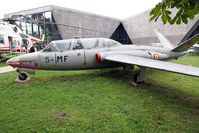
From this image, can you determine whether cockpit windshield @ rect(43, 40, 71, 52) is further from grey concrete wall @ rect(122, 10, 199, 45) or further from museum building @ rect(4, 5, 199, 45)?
grey concrete wall @ rect(122, 10, 199, 45)

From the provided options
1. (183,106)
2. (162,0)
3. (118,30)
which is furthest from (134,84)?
(118,30)

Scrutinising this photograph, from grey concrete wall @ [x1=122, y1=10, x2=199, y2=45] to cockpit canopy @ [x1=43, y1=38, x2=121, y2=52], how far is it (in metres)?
27.5

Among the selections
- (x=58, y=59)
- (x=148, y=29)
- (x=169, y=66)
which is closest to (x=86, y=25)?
(x=148, y=29)

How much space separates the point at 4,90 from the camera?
4.52m

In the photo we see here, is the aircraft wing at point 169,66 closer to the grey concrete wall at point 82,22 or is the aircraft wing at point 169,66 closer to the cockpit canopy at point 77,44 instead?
the cockpit canopy at point 77,44

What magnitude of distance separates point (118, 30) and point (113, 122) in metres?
46.7

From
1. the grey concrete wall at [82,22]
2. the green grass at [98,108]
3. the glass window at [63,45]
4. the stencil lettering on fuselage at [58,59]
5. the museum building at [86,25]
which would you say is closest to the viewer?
the green grass at [98,108]

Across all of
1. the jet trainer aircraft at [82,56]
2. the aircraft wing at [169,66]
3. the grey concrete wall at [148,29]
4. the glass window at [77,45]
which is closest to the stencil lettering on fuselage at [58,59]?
the jet trainer aircraft at [82,56]

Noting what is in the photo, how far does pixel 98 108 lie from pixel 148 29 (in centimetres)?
3616

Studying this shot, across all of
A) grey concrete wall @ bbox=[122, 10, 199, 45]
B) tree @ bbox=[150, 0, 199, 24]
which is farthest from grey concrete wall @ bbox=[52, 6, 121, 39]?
tree @ bbox=[150, 0, 199, 24]

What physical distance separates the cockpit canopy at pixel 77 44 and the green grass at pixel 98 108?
6.24ft

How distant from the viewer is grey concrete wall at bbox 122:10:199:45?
26.4 meters

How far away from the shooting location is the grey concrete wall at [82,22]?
104ft

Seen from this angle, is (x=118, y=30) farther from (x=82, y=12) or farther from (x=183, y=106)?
(x=183, y=106)
